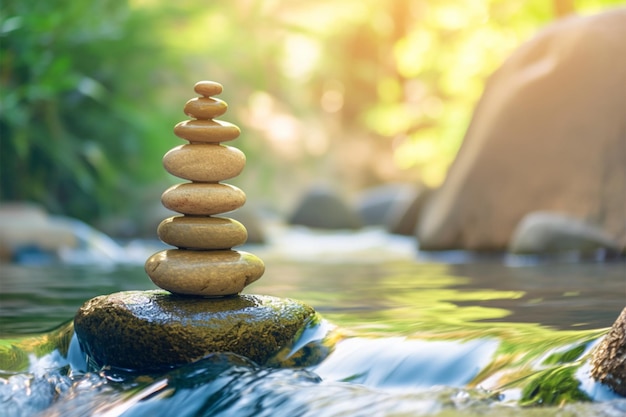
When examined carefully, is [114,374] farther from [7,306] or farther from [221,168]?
[7,306]

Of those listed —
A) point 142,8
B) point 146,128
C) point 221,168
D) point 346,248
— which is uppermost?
point 142,8

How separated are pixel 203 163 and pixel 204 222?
24cm

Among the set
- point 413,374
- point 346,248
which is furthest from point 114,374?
point 346,248

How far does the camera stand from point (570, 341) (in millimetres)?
2969

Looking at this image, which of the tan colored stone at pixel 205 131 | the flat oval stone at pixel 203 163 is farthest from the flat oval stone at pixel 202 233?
the tan colored stone at pixel 205 131

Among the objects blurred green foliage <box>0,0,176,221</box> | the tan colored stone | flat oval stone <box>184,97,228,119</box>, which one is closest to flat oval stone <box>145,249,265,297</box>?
the tan colored stone

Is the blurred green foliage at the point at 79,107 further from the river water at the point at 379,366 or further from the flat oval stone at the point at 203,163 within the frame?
the flat oval stone at the point at 203,163

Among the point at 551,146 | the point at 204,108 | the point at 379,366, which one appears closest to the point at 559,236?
the point at 551,146

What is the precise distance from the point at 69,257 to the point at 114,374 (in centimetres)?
555

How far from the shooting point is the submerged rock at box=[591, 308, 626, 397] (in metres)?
2.56

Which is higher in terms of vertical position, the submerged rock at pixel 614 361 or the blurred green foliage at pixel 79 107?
the blurred green foliage at pixel 79 107

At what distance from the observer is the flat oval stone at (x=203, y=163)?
3.50 meters

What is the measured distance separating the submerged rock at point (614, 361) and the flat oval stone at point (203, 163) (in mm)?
1567

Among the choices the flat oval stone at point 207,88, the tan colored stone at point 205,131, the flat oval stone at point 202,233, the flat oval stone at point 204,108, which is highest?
the flat oval stone at point 207,88
